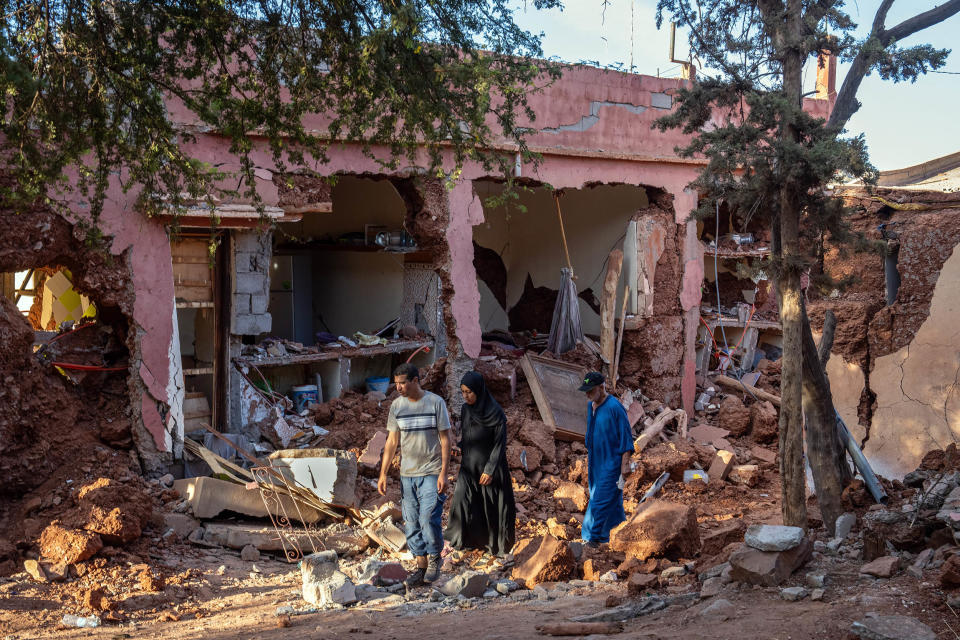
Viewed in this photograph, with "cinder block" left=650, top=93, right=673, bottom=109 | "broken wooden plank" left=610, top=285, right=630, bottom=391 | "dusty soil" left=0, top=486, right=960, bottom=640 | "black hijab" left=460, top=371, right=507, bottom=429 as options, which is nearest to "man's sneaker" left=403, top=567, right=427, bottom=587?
"dusty soil" left=0, top=486, right=960, bottom=640

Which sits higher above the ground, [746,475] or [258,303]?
[258,303]

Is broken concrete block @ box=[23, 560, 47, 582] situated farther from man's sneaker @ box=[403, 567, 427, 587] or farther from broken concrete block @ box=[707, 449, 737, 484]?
broken concrete block @ box=[707, 449, 737, 484]

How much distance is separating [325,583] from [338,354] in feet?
18.3

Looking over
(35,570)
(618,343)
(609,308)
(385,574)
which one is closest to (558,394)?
(618,343)

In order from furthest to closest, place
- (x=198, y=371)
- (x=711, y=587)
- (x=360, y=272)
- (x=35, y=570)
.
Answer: (x=360, y=272) < (x=198, y=371) < (x=35, y=570) < (x=711, y=587)

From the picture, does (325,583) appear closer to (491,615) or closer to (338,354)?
(491,615)

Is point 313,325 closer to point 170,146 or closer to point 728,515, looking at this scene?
point 728,515

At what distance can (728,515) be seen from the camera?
9.94 meters

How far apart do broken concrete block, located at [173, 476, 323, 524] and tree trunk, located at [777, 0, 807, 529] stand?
4.62m

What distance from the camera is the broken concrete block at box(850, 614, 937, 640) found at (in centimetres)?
394

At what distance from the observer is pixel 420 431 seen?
6625mm

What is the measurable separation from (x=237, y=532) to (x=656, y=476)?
213 inches

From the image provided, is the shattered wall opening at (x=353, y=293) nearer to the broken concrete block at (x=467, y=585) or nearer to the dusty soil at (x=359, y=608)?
the dusty soil at (x=359, y=608)

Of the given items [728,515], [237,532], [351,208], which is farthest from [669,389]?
[237,532]
